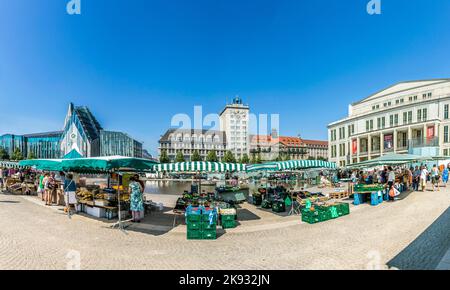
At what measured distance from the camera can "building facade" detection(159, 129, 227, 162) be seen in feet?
398

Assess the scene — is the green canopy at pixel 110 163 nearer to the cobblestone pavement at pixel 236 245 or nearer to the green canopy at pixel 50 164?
the green canopy at pixel 50 164

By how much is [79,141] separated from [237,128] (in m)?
80.0

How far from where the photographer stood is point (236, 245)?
259 inches

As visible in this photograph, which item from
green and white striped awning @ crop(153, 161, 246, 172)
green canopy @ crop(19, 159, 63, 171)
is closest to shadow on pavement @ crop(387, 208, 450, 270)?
green and white striped awning @ crop(153, 161, 246, 172)

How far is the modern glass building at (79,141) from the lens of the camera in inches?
4146

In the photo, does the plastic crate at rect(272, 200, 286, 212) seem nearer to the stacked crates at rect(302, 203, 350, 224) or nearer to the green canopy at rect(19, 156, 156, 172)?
the stacked crates at rect(302, 203, 350, 224)

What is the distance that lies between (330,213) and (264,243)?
179 inches

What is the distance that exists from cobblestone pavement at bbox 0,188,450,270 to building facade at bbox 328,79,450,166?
51618 mm

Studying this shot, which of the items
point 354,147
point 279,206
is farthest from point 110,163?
point 354,147

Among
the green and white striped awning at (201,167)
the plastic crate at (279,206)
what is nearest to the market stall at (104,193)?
the green and white striped awning at (201,167)

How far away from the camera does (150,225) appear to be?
29.2 ft

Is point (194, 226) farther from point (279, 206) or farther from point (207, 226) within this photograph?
point (279, 206)
